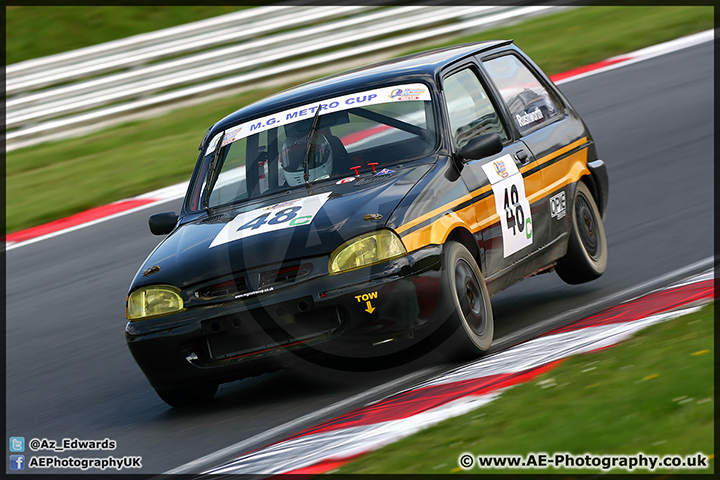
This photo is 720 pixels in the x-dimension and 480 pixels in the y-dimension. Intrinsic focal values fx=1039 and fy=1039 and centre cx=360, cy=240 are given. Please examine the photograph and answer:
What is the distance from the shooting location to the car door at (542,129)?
6484 mm

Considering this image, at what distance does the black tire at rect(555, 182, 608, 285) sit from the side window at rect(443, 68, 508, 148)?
35.9 inches

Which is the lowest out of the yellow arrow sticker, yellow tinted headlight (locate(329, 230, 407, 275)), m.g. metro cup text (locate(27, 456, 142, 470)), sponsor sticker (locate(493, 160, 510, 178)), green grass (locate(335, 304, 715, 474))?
m.g. metro cup text (locate(27, 456, 142, 470))

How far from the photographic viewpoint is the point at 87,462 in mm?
4727

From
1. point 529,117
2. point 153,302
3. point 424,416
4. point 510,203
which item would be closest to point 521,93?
point 529,117

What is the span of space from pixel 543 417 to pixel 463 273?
1.55 m

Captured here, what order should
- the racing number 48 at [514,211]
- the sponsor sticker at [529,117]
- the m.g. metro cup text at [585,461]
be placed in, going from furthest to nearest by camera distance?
the sponsor sticker at [529,117] < the racing number 48 at [514,211] < the m.g. metro cup text at [585,461]

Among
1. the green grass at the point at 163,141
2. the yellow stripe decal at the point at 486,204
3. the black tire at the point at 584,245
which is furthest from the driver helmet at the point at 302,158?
the green grass at the point at 163,141

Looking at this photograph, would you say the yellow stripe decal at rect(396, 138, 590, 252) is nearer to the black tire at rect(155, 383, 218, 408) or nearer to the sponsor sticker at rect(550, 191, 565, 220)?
the sponsor sticker at rect(550, 191, 565, 220)

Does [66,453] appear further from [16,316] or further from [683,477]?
[16,316]

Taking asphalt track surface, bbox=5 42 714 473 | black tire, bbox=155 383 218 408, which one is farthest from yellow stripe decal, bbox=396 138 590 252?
black tire, bbox=155 383 218 408

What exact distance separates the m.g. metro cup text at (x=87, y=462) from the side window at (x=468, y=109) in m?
2.55

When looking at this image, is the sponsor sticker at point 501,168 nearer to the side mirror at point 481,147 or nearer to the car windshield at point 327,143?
the side mirror at point 481,147

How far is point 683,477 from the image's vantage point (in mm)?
3076

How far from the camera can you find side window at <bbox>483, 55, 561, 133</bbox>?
6.63 metres
